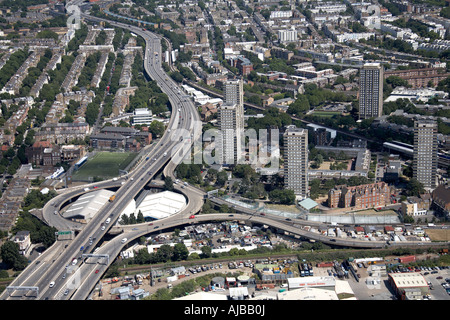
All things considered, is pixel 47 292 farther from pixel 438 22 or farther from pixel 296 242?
pixel 438 22

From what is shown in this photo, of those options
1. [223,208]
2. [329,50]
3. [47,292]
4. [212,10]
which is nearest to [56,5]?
[212,10]

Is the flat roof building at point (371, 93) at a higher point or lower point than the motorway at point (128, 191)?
higher

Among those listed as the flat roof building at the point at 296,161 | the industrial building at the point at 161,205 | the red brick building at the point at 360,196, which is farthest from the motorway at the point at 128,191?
the red brick building at the point at 360,196

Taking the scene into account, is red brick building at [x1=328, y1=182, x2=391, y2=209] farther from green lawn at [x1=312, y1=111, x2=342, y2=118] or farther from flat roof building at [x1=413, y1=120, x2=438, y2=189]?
green lawn at [x1=312, y1=111, x2=342, y2=118]

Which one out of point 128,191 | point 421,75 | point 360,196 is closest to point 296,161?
point 360,196

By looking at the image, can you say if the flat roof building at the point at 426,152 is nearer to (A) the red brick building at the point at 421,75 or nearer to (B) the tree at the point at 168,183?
(B) the tree at the point at 168,183

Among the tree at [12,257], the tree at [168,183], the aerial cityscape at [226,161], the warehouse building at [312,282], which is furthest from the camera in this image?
the tree at [168,183]
